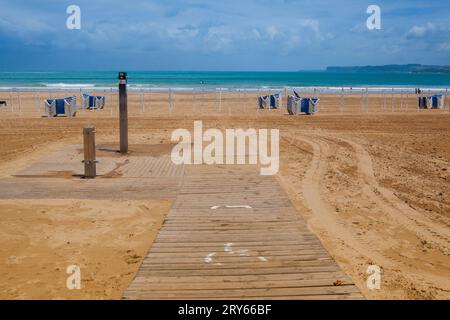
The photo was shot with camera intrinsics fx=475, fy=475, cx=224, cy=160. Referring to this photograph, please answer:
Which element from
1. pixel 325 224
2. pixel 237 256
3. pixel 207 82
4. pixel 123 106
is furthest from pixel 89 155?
pixel 207 82

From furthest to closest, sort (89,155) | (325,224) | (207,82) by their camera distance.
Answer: (207,82), (89,155), (325,224)

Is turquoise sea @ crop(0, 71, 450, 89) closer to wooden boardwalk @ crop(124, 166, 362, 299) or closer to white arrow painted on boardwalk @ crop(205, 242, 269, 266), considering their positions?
wooden boardwalk @ crop(124, 166, 362, 299)

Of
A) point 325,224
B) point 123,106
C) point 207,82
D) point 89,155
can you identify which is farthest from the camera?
point 207,82

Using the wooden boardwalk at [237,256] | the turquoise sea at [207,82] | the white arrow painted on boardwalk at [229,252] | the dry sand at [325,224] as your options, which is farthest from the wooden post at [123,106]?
the turquoise sea at [207,82]

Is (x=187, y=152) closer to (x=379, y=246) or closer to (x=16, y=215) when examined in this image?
(x=16, y=215)

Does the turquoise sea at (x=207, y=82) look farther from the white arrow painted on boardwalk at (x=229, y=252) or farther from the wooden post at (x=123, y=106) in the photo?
the white arrow painted on boardwalk at (x=229, y=252)

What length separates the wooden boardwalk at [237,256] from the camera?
4.48 m

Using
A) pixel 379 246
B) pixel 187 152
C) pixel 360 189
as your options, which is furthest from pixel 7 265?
pixel 187 152

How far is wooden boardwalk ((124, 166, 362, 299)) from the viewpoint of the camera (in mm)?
4480

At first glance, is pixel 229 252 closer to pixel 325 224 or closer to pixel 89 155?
pixel 325 224

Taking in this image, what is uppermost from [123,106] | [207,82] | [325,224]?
[207,82]

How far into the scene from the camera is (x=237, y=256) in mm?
5363

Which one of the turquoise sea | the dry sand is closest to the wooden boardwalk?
the dry sand
